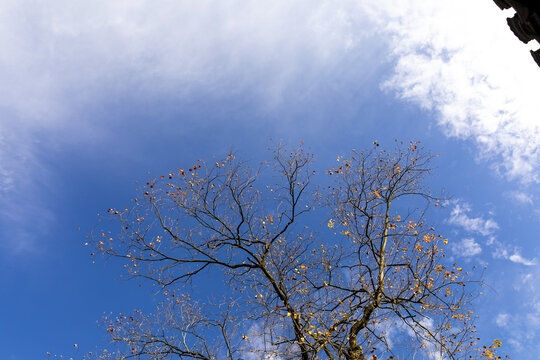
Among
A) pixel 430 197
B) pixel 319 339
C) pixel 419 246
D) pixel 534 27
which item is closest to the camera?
pixel 534 27

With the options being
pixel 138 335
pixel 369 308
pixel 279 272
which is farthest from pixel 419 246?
pixel 138 335

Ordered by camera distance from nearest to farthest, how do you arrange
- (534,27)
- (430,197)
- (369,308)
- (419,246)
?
(534,27) < (369,308) < (419,246) < (430,197)

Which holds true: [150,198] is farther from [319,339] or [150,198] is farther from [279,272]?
[319,339]

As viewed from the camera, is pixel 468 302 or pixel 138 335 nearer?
pixel 468 302

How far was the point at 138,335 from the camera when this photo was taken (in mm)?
11438

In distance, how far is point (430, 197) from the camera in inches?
502

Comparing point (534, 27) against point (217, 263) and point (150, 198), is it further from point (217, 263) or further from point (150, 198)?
point (150, 198)

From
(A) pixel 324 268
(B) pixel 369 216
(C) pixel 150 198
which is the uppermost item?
(C) pixel 150 198

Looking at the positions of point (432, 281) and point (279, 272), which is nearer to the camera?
point (432, 281)

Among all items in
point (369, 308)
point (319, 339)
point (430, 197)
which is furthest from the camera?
point (430, 197)

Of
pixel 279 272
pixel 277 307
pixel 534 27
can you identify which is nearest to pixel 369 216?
pixel 279 272

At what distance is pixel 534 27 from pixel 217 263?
34.0 feet

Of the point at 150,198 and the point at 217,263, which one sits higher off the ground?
the point at 150,198

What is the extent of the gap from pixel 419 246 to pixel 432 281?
121cm
